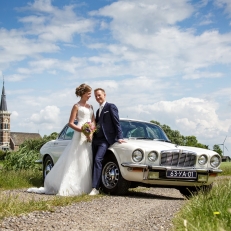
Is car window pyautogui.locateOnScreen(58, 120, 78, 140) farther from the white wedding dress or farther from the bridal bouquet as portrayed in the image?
the bridal bouquet

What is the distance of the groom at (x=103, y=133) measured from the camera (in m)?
10.7

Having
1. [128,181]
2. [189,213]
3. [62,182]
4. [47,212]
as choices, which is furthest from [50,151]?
[189,213]

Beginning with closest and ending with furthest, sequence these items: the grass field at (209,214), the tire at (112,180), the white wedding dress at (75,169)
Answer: the grass field at (209,214) → the tire at (112,180) → the white wedding dress at (75,169)

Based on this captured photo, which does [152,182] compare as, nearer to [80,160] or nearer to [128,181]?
[128,181]

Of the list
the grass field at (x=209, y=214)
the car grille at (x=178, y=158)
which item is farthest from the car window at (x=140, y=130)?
the grass field at (x=209, y=214)

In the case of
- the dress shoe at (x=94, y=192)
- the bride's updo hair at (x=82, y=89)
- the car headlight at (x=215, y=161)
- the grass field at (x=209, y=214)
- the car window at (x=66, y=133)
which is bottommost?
the dress shoe at (x=94, y=192)

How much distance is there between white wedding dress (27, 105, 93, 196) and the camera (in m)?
10.9

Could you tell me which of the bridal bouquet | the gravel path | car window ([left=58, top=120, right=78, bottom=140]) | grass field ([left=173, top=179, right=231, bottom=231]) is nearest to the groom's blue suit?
the bridal bouquet

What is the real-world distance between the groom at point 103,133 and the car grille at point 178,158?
959 mm

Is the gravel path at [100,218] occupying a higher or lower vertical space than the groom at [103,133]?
lower

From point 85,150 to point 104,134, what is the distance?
0.65 m

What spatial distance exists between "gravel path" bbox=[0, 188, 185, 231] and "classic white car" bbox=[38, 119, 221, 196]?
1430 millimetres

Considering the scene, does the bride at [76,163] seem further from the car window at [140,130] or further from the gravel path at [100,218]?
the gravel path at [100,218]

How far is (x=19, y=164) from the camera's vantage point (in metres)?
17.0
